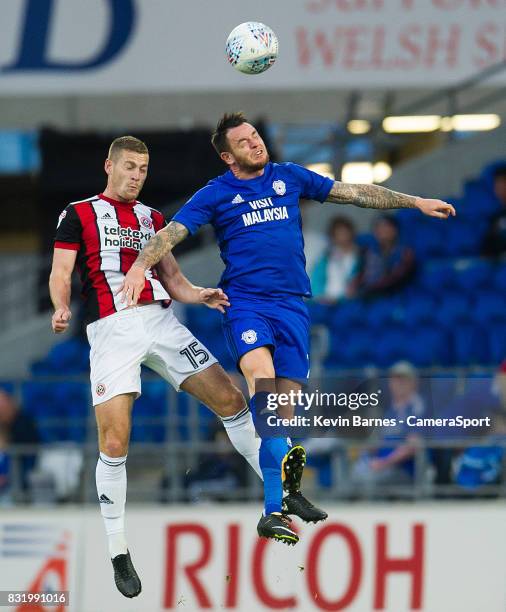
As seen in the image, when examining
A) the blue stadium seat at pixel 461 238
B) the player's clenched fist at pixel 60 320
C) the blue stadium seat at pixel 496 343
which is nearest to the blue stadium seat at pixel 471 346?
the blue stadium seat at pixel 496 343

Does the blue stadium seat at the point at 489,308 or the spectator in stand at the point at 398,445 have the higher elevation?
the blue stadium seat at the point at 489,308

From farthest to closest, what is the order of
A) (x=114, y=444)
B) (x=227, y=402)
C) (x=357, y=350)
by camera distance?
1. (x=357, y=350)
2. (x=227, y=402)
3. (x=114, y=444)

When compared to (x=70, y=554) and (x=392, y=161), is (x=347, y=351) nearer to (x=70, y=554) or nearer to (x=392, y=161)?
(x=70, y=554)

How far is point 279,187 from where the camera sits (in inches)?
317

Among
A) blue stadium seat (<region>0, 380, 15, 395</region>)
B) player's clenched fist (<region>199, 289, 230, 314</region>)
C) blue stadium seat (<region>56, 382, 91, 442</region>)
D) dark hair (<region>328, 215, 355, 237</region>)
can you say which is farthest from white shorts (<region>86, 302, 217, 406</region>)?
dark hair (<region>328, 215, 355, 237</region>)

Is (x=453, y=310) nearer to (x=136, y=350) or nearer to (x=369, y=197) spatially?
(x=369, y=197)

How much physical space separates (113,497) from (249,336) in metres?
1.29

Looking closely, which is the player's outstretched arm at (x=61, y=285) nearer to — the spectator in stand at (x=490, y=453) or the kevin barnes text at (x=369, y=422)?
the kevin barnes text at (x=369, y=422)

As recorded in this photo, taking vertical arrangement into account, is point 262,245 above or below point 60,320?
above

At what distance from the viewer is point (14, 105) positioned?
1712 cm

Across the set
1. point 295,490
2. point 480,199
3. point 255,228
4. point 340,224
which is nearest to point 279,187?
point 255,228

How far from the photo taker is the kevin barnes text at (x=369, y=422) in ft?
25.9

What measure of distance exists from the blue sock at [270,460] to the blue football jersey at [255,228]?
0.68m
